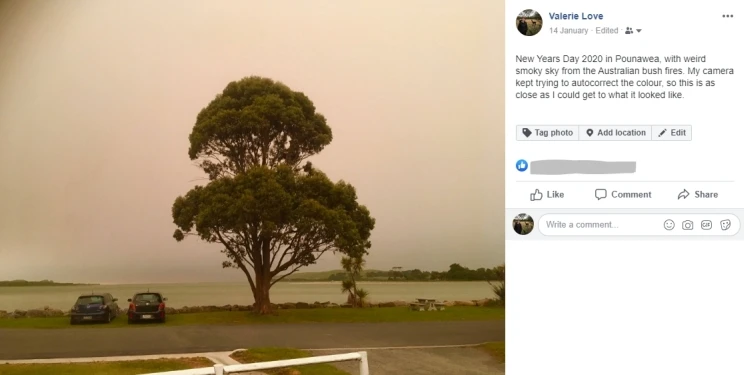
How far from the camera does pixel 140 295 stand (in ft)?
11.5

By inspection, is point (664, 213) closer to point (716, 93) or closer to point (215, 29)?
point (716, 93)

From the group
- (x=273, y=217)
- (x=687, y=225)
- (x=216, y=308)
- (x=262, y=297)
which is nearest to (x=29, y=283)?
(x=216, y=308)

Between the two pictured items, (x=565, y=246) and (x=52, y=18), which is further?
(x=52, y=18)

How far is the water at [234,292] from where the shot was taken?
3.43 metres

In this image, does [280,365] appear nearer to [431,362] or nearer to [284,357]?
[284,357]

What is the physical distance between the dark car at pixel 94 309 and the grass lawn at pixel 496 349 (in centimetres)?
198

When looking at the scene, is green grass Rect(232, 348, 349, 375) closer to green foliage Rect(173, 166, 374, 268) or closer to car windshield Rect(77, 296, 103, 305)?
green foliage Rect(173, 166, 374, 268)

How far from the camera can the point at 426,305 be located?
12.0 ft

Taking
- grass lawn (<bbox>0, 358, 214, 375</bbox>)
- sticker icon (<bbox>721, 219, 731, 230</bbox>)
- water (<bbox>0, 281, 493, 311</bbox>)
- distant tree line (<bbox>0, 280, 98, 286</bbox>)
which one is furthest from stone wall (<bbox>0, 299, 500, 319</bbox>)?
sticker icon (<bbox>721, 219, 731, 230</bbox>)

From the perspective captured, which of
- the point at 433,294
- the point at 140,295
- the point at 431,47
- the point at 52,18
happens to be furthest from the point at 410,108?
the point at 52,18

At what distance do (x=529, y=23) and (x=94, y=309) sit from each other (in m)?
2.60

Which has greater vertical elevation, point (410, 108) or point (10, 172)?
point (410, 108)

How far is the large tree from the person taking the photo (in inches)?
135

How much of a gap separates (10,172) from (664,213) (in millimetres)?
3276
